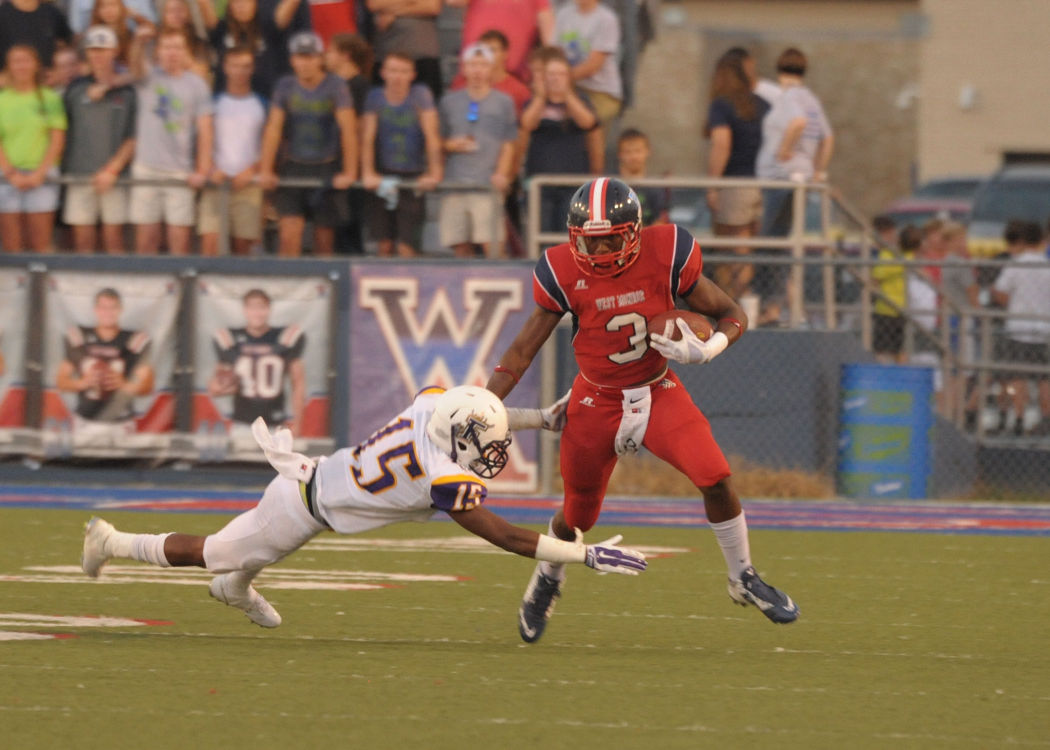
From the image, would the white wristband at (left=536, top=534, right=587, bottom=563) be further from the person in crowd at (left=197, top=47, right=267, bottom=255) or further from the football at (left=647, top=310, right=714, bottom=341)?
the person in crowd at (left=197, top=47, right=267, bottom=255)

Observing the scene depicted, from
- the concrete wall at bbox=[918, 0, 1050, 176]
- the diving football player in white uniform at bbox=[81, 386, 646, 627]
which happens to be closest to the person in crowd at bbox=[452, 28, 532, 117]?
the diving football player in white uniform at bbox=[81, 386, 646, 627]

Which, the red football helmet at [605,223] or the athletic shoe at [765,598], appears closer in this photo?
the red football helmet at [605,223]

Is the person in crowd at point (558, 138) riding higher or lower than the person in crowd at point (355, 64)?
lower

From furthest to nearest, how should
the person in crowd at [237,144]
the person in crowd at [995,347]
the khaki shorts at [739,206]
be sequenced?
the person in crowd at [995,347] → the person in crowd at [237,144] → the khaki shorts at [739,206]

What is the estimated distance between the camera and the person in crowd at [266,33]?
493 inches

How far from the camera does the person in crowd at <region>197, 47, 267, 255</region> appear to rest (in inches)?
480

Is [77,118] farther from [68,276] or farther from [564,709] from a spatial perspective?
[564,709]

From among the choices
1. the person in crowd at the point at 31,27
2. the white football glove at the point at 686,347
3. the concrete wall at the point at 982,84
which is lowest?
the white football glove at the point at 686,347

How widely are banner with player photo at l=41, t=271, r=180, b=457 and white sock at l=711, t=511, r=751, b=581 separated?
664 cm

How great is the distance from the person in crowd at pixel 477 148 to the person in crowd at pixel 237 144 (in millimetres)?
1244

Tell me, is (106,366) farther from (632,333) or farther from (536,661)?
(536,661)

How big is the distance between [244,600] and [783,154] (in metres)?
6.52

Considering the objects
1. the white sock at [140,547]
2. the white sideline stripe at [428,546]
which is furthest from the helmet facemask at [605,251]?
the white sideline stripe at [428,546]

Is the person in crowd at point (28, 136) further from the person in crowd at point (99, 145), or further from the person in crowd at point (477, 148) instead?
the person in crowd at point (477, 148)
